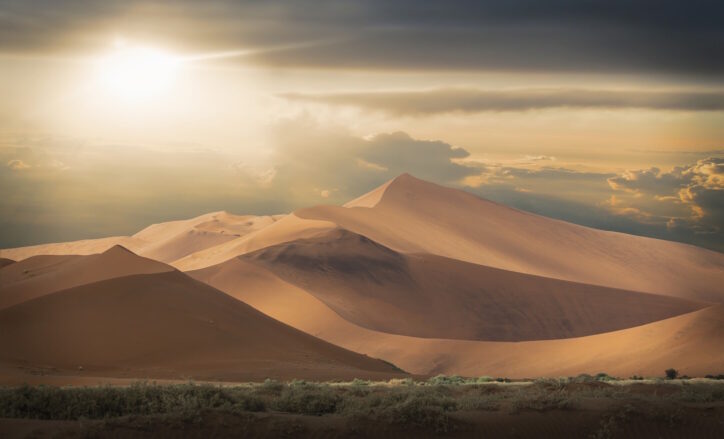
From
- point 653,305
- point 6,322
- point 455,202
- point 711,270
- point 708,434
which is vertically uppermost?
point 455,202

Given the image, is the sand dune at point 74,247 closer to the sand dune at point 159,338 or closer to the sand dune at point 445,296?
the sand dune at point 445,296

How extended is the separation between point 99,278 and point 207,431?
25383 millimetres

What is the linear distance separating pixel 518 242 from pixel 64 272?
6598cm

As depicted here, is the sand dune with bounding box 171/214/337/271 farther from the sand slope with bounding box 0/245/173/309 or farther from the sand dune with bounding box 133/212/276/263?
the sand slope with bounding box 0/245/173/309

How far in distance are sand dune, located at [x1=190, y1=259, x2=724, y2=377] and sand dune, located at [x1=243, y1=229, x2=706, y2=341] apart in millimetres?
6414

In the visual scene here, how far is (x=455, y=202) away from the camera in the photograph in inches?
4119

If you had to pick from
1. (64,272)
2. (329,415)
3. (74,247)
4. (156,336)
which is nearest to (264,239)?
(64,272)

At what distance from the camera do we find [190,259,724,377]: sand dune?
130 feet

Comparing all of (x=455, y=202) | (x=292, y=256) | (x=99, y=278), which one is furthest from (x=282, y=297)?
(x=455, y=202)

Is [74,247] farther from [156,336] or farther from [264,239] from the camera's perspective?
[156,336]

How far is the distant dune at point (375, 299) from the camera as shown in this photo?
105 ft

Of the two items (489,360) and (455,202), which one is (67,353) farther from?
(455,202)

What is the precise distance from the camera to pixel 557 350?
4481 centimetres

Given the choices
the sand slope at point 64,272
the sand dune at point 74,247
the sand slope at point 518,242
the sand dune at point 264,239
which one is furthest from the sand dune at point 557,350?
the sand dune at point 74,247
